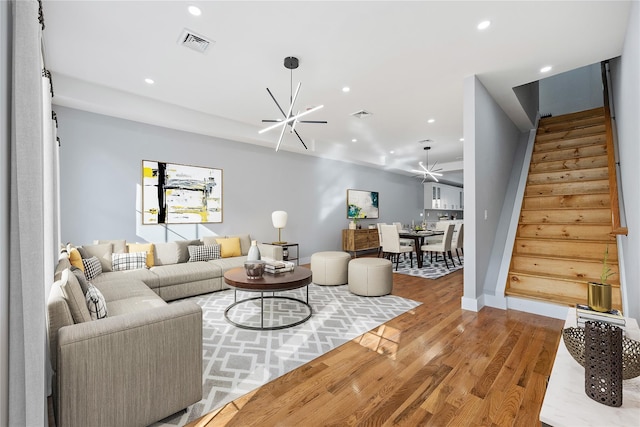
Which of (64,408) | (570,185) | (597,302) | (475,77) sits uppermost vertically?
(475,77)

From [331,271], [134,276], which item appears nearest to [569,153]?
[331,271]

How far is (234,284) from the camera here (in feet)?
9.64

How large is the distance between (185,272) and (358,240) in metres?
4.58

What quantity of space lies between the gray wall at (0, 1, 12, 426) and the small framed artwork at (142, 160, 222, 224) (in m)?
3.78

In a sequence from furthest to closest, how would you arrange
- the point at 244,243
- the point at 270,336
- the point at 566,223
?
the point at 244,243 → the point at 566,223 → the point at 270,336

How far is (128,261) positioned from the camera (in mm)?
3854

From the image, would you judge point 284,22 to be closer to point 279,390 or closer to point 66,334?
point 66,334

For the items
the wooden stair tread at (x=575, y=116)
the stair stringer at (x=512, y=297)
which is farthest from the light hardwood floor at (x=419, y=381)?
the wooden stair tread at (x=575, y=116)

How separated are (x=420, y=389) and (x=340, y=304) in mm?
1783

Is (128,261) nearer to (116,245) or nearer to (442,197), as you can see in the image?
Result: (116,245)

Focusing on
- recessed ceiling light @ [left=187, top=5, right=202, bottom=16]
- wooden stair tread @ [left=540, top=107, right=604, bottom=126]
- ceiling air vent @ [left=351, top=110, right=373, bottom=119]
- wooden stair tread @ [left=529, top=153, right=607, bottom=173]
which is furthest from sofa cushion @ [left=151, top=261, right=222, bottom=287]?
wooden stair tread @ [left=540, top=107, right=604, bottom=126]

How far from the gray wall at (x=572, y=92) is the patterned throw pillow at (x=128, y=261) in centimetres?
812

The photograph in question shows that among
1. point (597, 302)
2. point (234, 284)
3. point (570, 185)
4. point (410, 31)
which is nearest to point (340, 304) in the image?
point (234, 284)

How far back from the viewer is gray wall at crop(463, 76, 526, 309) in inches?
136
